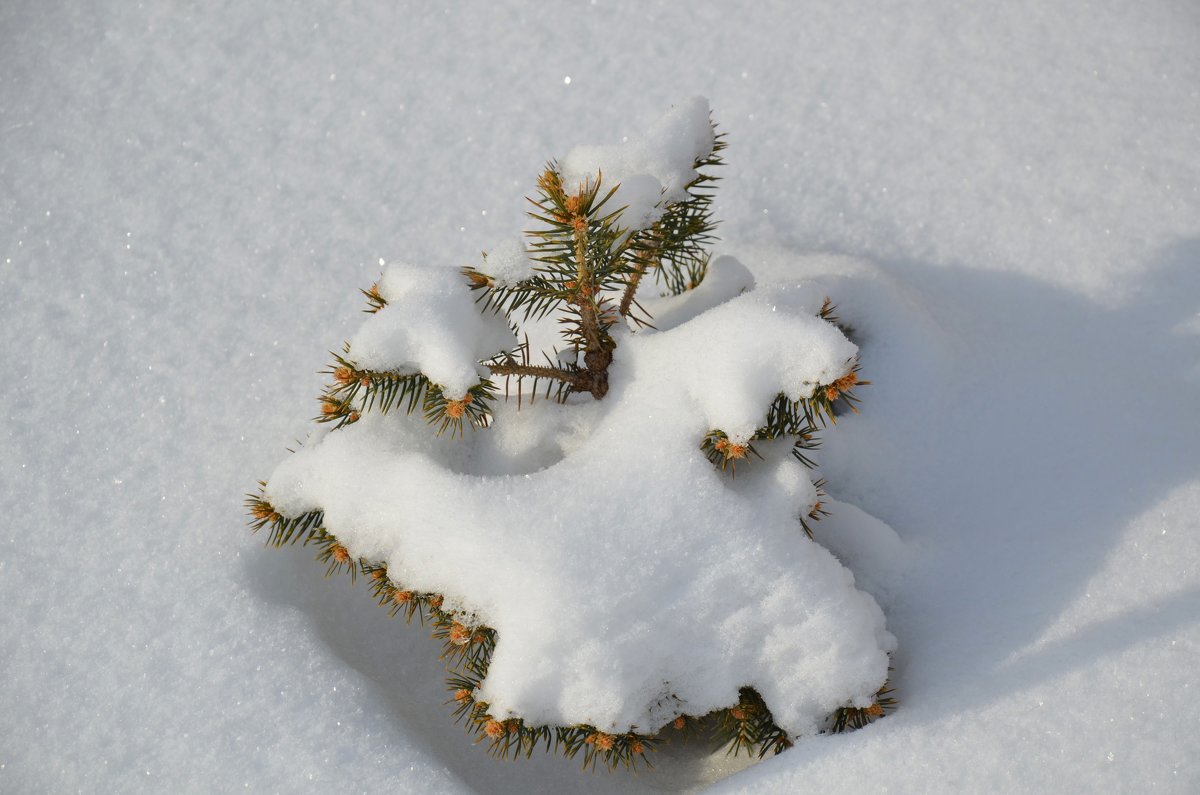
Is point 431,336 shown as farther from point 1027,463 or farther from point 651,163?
point 1027,463

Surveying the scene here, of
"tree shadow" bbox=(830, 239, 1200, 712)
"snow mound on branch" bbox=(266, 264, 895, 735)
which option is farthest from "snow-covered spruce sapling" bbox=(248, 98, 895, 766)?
"tree shadow" bbox=(830, 239, 1200, 712)

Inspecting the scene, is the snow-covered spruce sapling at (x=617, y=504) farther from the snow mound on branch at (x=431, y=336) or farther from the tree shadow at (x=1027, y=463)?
the tree shadow at (x=1027, y=463)

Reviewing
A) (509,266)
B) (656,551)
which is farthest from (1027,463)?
(509,266)

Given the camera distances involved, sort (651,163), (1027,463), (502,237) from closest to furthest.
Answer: (651,163), (1027,463), (502,237)

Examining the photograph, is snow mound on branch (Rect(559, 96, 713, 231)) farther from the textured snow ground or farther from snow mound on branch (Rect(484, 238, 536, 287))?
the textured snow ground

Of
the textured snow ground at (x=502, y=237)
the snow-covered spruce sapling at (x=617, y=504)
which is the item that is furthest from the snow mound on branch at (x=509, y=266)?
the textured snow ground at (x=502, y=237)

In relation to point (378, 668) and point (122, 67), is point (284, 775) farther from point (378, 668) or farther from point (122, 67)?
point (122, 67)

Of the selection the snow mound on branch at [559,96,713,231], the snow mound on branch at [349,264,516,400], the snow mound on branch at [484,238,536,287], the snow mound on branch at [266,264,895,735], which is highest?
the snow mound on branch at [559,96,713,231]
